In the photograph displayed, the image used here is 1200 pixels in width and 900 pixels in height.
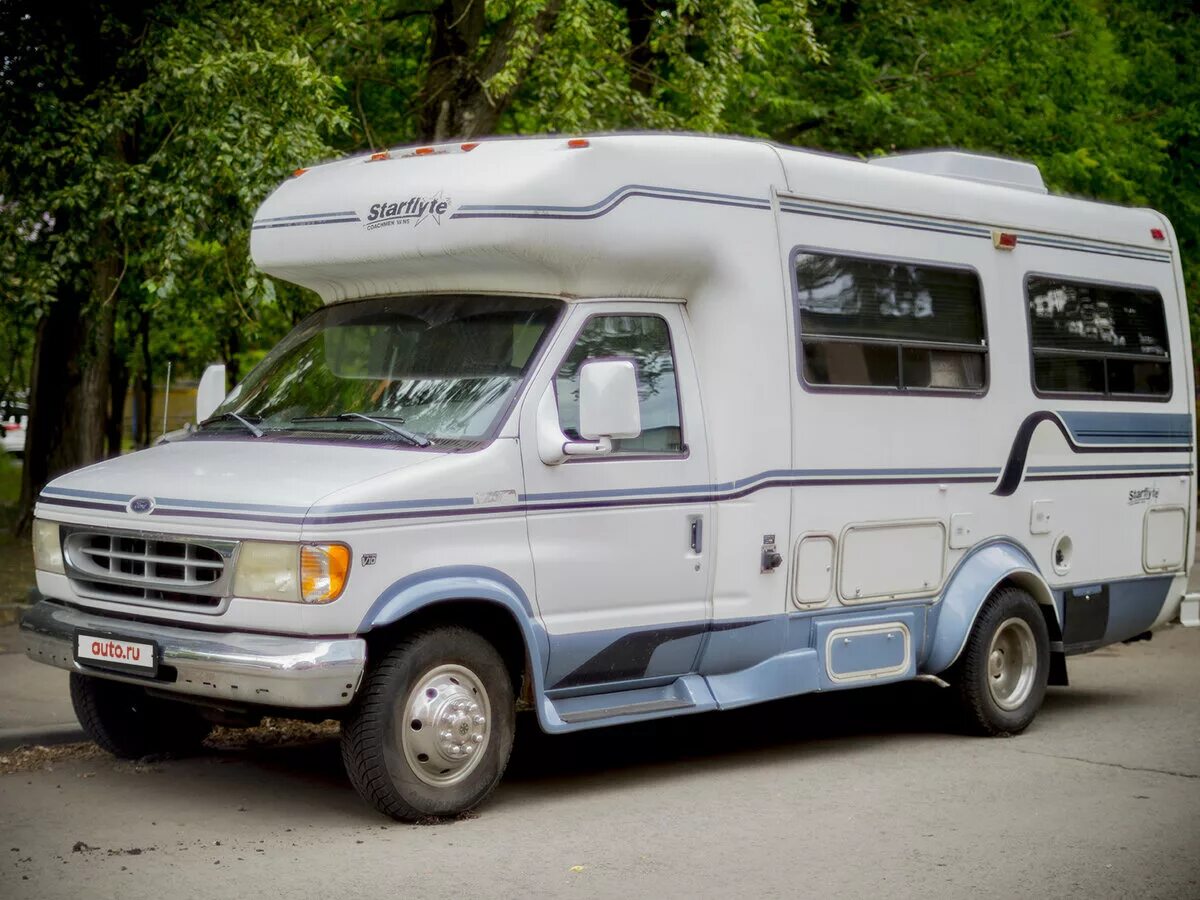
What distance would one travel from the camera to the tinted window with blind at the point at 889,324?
879 cm

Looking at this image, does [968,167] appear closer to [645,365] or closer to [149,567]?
[645,365]

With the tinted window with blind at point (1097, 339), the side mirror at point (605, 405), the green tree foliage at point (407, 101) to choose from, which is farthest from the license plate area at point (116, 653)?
the tinted window with blind at point (1097, 339)

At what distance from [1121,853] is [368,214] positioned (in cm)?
425

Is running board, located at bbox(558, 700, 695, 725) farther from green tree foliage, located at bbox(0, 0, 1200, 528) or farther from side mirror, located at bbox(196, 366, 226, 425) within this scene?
green tree foliage, located at bbox(0, 0, 1200, 528)

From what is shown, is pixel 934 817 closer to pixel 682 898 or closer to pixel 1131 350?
pixel 682 898

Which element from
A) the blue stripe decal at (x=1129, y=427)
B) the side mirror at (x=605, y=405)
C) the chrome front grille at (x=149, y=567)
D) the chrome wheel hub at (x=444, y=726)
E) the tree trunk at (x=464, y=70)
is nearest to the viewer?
the chrome front grille at (x=149, y=567)

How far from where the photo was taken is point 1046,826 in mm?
7375

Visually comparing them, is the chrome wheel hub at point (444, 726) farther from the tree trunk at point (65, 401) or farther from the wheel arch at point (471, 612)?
the tree trunk at point (65, 401)

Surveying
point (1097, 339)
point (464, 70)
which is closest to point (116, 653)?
point (1097, 339)

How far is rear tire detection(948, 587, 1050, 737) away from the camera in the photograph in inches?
378

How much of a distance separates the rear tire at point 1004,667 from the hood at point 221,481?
379 centimetres

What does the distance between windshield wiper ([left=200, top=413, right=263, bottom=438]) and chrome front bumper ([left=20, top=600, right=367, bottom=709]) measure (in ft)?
3.43

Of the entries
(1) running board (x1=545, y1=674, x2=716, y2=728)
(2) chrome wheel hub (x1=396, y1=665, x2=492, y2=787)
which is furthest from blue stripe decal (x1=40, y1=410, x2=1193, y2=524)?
(1) running board (x1=545, y1=674, x2=716, y2=728)

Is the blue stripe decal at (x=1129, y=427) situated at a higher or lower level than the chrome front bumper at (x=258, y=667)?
Answer: higher
